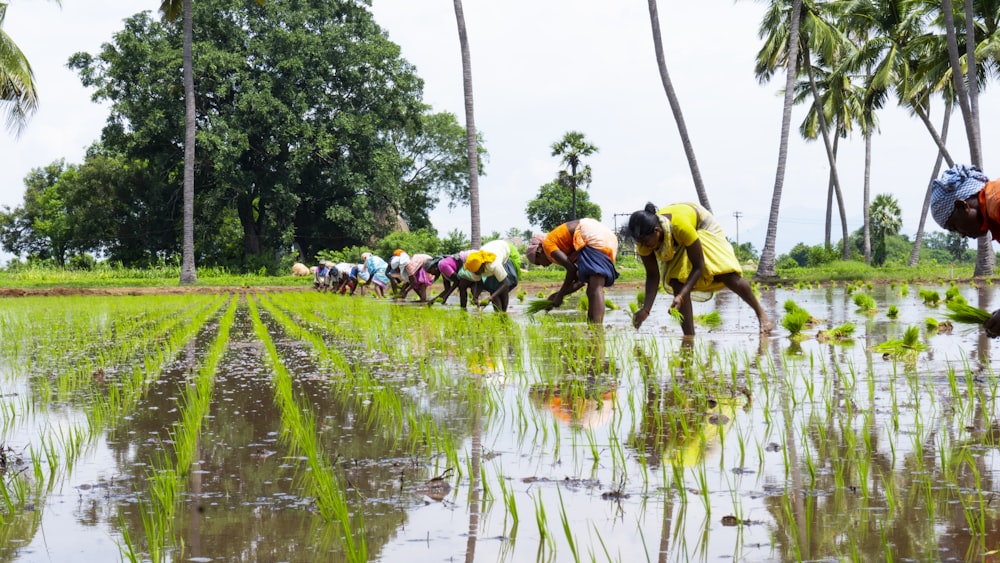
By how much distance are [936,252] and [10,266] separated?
283ft

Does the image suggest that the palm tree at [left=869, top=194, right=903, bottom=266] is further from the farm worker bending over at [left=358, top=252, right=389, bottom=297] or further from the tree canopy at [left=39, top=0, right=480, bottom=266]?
the farm worker bending over at [left=358, top=252, right=389, bottom=297]

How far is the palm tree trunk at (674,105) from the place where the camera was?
21.8 meters

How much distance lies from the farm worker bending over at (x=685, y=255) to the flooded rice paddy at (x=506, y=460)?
1.11m

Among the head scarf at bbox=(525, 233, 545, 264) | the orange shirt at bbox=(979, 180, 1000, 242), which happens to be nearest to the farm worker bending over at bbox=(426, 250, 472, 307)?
the head scarf at bbox=(525, 233, 545, 264)

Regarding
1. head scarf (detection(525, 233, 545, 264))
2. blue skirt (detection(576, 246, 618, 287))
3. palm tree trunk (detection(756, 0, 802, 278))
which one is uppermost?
palm tree trunk (detection(756, 0, 802, 278))

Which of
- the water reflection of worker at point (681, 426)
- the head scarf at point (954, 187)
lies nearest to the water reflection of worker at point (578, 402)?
the water reflection of worker at point (681, 426)

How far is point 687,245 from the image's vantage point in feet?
24.3

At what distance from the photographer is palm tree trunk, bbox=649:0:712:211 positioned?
21844 mm

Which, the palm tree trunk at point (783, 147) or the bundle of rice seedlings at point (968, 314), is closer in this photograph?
the bundle of rice seedlings at point (968, 314)

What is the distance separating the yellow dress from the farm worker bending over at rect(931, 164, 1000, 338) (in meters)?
2.89

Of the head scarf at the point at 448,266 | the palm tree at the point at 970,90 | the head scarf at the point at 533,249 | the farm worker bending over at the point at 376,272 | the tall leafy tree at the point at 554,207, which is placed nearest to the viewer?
the head scarf at the point at 533,249

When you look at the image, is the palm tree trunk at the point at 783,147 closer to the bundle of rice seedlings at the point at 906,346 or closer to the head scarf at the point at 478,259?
the head scarf at the point at 478,259

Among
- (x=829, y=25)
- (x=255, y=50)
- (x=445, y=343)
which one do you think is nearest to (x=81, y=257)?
(x=255, y=50)

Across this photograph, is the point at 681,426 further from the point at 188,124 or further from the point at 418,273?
the point at 188,124
